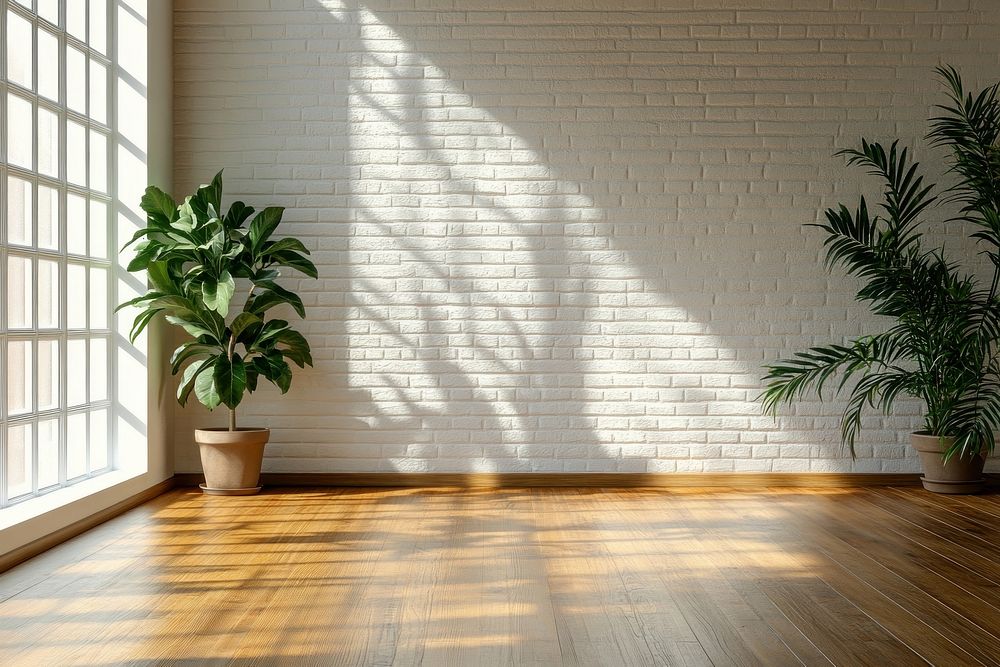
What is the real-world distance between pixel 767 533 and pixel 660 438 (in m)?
1.17

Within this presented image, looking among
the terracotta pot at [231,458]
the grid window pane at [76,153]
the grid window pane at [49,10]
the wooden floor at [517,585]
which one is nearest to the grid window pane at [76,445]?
the wooden floor at [517,585]

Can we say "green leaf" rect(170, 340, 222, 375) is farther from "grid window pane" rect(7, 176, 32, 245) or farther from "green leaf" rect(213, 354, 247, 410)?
"grid window pane" rect(7, 176, 32, 245)

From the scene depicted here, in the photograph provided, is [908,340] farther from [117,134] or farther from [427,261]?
[117,134]

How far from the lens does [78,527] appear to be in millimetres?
3641

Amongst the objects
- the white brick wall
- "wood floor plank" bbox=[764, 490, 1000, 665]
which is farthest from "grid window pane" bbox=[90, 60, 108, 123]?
"wood floor plank" bbox=[764, 490, 1000, 665]

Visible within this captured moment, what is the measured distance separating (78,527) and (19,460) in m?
0.36

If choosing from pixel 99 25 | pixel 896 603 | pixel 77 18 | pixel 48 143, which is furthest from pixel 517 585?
pixel 99 25

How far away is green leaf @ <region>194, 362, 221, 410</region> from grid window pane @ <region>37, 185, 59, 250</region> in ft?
2.91

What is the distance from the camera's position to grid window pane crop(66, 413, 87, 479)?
394cm

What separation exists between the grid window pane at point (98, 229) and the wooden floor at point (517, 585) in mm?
1191

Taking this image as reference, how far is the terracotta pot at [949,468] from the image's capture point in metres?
4.50

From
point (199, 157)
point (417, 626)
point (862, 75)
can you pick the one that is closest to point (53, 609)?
point (417, 626)

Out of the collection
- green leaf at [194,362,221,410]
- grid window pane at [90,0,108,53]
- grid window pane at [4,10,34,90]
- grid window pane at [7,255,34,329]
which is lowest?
green leaf at [194,362,221,410]

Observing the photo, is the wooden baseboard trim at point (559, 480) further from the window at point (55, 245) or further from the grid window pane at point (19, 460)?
the grid window pane at point (19, 460)
